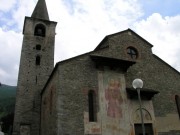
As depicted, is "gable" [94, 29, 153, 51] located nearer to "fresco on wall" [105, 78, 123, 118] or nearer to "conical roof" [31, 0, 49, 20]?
"fresco on wall" [105, 78, 123, 118]

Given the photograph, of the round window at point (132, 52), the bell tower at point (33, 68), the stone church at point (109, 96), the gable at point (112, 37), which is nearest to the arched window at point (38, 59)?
the bell tower at point (33, 68)

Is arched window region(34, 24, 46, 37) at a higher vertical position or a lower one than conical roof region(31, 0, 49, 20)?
lower

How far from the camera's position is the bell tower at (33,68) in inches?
820

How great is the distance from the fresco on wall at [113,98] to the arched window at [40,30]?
14.3m

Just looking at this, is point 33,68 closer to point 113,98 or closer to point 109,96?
point 109,96

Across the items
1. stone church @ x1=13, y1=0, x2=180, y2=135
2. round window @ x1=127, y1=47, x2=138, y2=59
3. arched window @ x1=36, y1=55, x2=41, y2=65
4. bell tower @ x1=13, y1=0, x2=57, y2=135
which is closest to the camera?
stone church @ x1=13, y1=0, x2=180, y2=135

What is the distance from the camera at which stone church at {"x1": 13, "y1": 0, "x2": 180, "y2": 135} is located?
1398 centimetres

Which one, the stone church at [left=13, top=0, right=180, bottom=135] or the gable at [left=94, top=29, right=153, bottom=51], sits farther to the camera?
the gable at [left=94, top=29, right=153, bottom=51]

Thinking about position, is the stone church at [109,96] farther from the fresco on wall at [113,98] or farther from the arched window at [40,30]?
the arched window at [40,30]

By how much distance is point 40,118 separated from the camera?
2059 cm

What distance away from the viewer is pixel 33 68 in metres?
23.9

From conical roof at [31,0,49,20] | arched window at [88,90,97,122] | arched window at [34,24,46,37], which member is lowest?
arched window at [88,90,97,122]

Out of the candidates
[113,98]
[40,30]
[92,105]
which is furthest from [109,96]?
[40,30]

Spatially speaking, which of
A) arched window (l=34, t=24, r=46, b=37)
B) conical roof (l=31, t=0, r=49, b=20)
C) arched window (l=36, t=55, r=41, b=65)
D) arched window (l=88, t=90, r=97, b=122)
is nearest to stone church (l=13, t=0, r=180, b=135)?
arched window (l=88, t=90, r=97, b=122)
